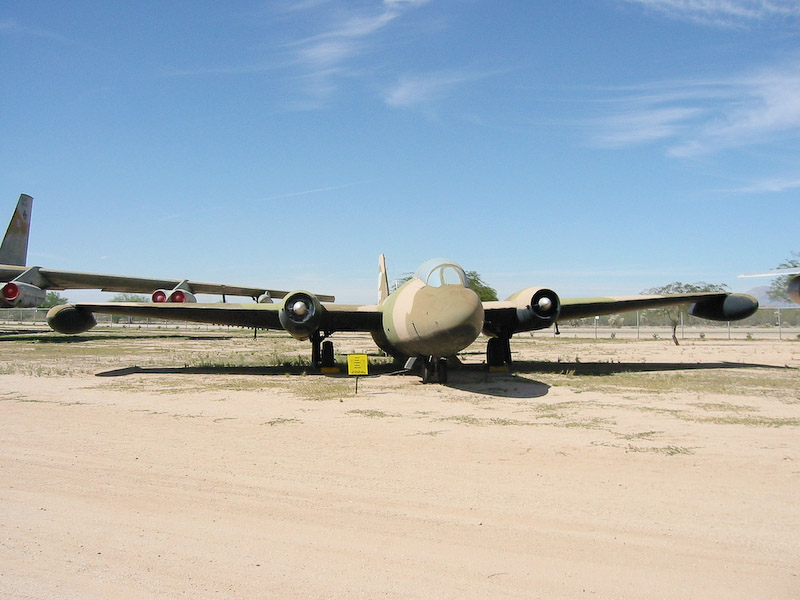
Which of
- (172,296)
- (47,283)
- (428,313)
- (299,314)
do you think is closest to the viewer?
(428,313)

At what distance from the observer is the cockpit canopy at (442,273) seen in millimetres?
11836

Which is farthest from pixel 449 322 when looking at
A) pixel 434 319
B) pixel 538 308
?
pixel 538 308

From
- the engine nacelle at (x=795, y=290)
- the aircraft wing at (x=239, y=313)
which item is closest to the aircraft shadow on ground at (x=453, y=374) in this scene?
the aircraft wing at (x=239, y=313)

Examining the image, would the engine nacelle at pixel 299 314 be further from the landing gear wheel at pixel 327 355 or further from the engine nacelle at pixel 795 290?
the engine nacelle at pixel 795 290

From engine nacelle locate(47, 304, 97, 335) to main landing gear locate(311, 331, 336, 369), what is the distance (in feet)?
21.6

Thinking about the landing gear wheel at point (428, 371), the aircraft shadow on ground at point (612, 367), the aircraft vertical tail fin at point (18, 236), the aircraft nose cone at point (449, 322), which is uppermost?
the aircraft vertical tail fin at point (18, 236)

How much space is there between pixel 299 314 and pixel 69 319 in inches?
287

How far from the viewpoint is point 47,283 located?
29922 millimetres

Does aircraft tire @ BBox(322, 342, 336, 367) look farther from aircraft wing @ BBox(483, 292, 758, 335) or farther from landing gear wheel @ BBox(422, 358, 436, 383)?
aircraft wing @ BBox(483, 292, 758, 335)

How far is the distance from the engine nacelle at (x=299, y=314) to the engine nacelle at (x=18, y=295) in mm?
19409

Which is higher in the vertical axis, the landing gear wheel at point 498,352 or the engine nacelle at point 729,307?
the engine nacelle at point 729,307

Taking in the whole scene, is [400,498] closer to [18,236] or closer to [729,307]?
[729,307]

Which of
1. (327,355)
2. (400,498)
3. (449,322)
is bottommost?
(400,498)

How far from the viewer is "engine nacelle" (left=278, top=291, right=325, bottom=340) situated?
13.5m
